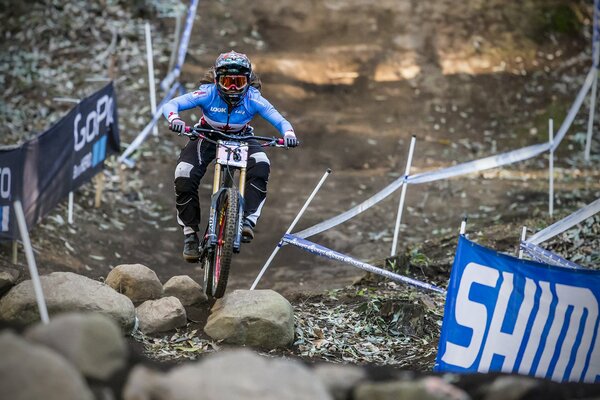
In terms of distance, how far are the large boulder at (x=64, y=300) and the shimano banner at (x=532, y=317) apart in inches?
106

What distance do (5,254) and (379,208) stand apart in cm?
558

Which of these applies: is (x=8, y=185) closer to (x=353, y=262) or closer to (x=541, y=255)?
(x=353, y=262)

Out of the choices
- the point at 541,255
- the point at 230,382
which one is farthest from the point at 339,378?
the point at 541,255

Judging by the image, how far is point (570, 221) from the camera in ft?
24.8

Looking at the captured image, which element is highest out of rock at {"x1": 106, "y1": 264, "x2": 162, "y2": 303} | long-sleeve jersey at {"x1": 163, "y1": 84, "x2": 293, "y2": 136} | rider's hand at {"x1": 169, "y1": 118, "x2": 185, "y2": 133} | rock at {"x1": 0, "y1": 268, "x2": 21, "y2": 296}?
long-sleeve jersey at {"x1": 163, "y1": 84, "x2": 293, "y2": 136}

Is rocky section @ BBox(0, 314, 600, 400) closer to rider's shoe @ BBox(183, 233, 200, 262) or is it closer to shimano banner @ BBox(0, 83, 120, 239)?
rider's shoe @ BBox(183, 233, 200, 262)

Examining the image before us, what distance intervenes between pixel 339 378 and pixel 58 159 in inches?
261

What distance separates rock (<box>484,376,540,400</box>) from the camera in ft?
14.9

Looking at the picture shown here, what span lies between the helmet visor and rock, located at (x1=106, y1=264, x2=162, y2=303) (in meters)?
1.79

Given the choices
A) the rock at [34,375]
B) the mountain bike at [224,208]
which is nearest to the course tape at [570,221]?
the mountain bike at [224,208]

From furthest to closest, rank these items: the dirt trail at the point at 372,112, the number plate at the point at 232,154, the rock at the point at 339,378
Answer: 1. the dirt trail at the point at 372,112
2. the number plate at the point at 232,154
3. the rock at the point at 339,378

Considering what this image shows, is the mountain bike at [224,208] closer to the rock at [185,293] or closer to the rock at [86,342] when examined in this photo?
the rock at [185,293]

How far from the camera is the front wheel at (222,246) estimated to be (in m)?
7.40

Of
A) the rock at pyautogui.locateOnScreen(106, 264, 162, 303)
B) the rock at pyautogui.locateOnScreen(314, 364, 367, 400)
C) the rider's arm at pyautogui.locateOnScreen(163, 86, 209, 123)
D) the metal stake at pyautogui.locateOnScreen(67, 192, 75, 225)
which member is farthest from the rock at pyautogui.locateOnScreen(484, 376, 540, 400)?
the metal stake at pyautogui.locateOnScreen(67, 192, 75, 225)
